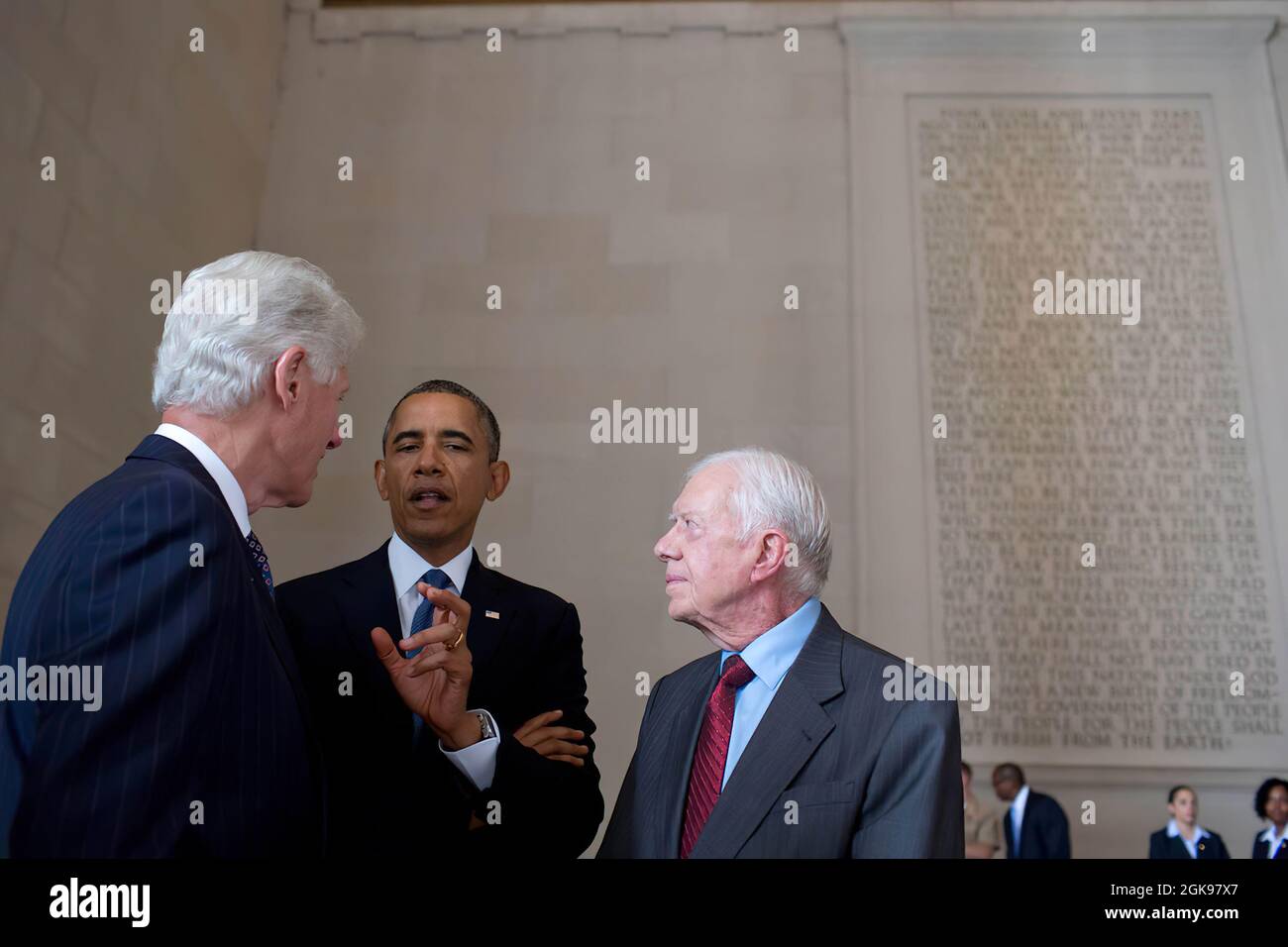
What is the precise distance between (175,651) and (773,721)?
45.0 inches

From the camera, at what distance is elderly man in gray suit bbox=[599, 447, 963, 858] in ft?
7.04

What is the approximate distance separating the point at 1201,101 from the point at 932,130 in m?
1.73

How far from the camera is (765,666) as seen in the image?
2459 millimetres

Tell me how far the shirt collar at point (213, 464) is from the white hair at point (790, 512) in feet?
3.46

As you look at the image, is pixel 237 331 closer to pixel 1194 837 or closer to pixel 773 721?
pixel 773 721

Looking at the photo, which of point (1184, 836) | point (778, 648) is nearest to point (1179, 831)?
point (1184, 836)

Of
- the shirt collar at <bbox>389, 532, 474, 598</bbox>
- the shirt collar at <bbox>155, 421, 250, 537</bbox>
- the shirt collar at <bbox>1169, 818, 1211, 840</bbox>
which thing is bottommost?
the shirt collar at <bbox>1169, 818, 1211, 840</bbox>

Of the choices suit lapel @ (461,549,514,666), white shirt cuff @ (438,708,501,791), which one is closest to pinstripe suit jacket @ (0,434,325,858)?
white shirt cuff @ (438,708,501,791)

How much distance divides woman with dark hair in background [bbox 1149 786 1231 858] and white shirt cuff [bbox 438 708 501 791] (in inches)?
178

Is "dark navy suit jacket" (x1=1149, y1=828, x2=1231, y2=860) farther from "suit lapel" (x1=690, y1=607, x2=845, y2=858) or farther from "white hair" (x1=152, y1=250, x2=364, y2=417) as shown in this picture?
"white hair" (x1=152, y1=250, x2=364, y2=417)

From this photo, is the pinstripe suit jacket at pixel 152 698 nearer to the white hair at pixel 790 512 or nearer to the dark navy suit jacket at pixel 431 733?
the dark navy suit jacket at pixel 431 733

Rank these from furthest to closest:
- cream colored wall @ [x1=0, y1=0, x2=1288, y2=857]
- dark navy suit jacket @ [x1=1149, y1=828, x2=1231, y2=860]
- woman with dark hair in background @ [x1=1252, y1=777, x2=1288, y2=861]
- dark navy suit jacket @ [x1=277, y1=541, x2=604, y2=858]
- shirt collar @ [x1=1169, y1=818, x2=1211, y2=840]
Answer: cream colored wall @ [x1=0, y1=0, x2=1288, y2=857]
shirt collar @ [x1=1169, y1=818, x2=1211, y2=840]
dark navy suit jacket @ [x1=1149, y1=828, x2=1231, y2=860]
woman with dark hair in background @ [x1=1252, y1=777, x2=1288, y2=861]
dark navy suit jacket @ [x1=277, y1=541, x2=604, y2=858]

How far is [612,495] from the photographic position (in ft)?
21.6

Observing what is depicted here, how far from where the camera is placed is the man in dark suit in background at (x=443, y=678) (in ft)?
7.93
